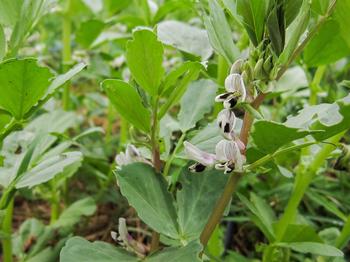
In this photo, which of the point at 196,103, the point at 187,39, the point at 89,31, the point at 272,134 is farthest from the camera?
the point at 89,31

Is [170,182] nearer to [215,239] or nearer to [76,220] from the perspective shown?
[215,239]

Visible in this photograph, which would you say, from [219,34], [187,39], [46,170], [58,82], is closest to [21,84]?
[58,82]

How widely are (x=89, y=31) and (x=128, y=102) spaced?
641 mm

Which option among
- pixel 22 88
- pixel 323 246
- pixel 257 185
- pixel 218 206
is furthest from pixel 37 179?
pixel 257 185

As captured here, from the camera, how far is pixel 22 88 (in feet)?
2.08

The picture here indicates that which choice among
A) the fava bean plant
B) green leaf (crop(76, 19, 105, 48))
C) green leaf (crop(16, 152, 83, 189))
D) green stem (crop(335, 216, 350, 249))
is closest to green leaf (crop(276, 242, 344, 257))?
the fava bean plant

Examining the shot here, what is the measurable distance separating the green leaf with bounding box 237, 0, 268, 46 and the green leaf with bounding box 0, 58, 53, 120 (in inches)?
9.7

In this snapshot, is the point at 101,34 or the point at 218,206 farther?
the point at 101,34

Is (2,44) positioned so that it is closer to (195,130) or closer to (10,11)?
(10,11)

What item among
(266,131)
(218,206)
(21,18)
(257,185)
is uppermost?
(21,18)

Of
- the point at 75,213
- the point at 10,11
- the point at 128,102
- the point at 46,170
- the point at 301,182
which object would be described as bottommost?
the point at 75,213

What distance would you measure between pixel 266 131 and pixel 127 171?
0.63ft

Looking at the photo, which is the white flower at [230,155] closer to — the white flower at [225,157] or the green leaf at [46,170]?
the white flower at [225,157]

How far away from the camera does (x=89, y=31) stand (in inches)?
47.7
